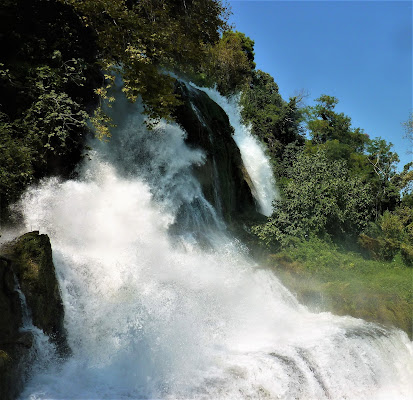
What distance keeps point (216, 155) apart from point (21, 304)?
11.9 metres

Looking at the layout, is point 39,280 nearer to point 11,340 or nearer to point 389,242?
point 11,340

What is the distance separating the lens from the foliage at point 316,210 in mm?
15859

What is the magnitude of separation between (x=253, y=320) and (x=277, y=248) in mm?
5844

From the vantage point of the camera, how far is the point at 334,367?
8.20 metres

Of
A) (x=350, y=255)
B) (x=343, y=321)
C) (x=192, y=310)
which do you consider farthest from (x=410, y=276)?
(x=192, y=310)

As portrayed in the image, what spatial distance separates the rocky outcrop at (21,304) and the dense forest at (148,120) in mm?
2728

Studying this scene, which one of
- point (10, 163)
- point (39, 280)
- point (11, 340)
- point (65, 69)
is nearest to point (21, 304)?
point (39, 280)

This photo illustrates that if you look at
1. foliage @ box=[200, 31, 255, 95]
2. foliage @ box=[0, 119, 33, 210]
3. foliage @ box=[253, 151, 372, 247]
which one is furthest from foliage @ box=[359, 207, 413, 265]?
foliage @ box=[200, 31, 255, 95]

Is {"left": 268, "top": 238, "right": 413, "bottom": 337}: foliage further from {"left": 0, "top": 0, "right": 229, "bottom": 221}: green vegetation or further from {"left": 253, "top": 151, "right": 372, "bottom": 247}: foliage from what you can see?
{"left": 0, "top": 0, "right": 229, "bottom": 221}: green vegetation

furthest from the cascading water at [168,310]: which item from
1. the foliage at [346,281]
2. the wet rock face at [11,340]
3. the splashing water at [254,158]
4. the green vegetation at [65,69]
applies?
the splashing water at [254,158]

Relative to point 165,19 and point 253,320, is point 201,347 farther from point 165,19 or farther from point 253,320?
point 165,19

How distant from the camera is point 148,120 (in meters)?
14.6

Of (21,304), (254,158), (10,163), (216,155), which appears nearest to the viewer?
(21,304)

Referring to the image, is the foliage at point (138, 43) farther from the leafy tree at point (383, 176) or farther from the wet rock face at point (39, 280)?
the leafy tree at point (383, 176)
